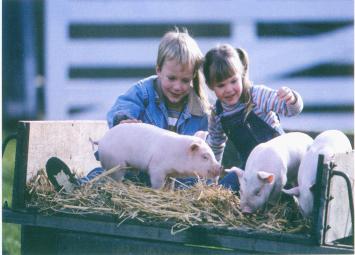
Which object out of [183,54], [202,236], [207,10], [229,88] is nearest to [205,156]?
[229,88]

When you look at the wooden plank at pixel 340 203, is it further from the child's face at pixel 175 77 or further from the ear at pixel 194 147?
the child's face at pixel 175 77

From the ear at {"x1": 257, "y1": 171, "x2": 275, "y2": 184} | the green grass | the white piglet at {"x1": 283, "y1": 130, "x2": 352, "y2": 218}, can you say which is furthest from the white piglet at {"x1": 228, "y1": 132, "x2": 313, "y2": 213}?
the green grass

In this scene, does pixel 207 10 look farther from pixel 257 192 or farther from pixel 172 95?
pixel 257 192

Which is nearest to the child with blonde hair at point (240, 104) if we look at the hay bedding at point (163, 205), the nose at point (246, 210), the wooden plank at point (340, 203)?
the hay bedding at point (163, 205)

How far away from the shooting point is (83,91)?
1061cm

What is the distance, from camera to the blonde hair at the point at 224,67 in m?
4.02

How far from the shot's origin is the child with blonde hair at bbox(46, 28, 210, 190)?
13.8ft

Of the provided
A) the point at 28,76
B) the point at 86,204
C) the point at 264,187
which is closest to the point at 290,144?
the point at 264,187

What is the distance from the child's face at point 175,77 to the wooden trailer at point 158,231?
69cm

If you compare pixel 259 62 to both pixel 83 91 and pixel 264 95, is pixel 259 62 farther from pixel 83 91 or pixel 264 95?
pixel 264 95

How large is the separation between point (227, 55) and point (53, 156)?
3.28 feet

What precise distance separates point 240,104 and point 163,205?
1.01 metres

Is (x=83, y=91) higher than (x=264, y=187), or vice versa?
(x=83, y=91)

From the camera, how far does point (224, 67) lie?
4.02 m
